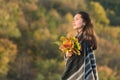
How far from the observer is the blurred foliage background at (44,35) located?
987 inches

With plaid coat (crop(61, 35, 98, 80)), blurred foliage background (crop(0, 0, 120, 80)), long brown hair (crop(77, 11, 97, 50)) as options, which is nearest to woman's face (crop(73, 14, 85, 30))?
long brown hair (crop(77, 11, 97, 50))

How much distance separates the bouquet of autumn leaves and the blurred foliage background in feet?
52.9

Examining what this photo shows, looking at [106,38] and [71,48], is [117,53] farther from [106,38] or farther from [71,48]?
[71,48]

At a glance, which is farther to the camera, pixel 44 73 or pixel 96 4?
pixel 96 4

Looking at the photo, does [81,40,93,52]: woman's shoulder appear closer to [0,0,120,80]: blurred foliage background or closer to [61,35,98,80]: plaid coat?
[61,35,98,80]: plaid coat

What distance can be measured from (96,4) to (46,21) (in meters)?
4.59

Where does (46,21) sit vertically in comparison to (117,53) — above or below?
above

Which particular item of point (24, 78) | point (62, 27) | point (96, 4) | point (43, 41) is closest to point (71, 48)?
point (24, 78)

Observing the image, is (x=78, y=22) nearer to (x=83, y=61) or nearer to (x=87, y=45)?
(x=87, y=45)

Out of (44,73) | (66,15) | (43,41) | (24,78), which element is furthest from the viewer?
(66,15)

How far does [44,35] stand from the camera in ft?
99.1

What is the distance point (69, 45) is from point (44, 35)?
2596cm

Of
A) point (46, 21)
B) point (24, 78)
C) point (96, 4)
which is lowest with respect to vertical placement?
point (24, 78)

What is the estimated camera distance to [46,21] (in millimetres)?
35125
